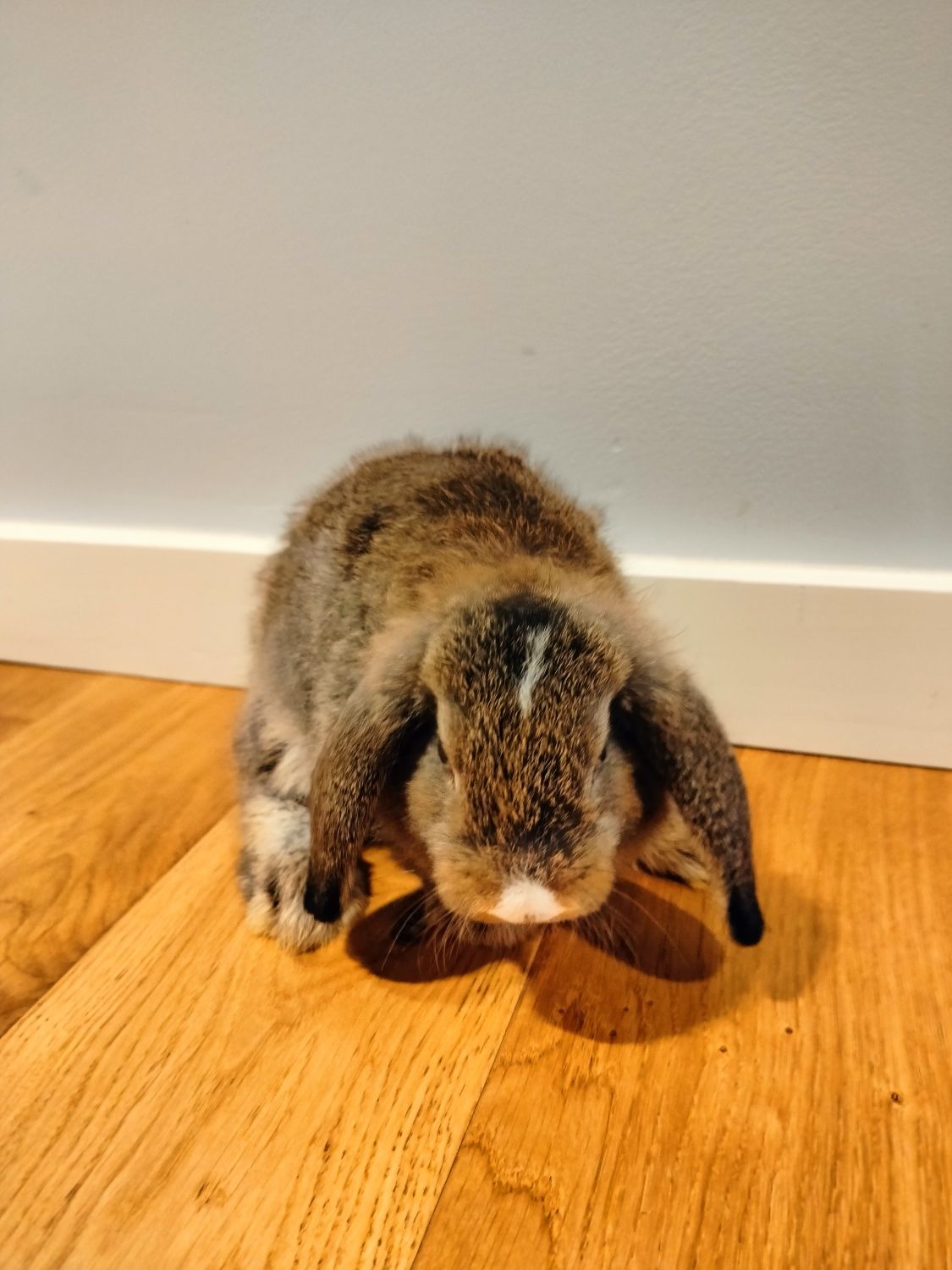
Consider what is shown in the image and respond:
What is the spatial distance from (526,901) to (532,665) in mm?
199

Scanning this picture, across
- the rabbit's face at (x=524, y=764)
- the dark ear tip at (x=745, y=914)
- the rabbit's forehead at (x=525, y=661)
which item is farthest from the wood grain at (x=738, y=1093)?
the rabbit's forehead at (x=525, y=661)

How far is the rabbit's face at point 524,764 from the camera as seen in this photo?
771 millimetres

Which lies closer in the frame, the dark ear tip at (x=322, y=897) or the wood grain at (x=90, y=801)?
the dark ear tip at (x=322, y=897)

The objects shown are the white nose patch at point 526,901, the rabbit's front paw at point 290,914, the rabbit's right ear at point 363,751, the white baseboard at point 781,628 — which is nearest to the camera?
the white nose patch at point 526,901

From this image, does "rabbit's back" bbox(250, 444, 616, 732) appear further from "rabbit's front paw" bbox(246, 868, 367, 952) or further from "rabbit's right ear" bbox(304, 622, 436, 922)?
"rabbit's front paw" bbox(246, 868, 367, 952)

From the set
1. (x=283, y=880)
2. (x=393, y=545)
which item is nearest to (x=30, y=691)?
(x=283, y=880)

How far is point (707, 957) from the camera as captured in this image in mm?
1039

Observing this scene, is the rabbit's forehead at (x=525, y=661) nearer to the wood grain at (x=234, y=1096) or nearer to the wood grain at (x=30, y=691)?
the wood grain at (x=234, y=1096)

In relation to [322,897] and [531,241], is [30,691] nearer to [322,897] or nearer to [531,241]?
[322,897]

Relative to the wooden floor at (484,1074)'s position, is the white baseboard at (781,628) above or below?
above

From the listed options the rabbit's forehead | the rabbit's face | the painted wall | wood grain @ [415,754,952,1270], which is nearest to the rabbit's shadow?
wood grain @ [415,754,952,1270]

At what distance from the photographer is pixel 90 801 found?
1.36 m

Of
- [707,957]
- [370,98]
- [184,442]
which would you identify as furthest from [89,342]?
[707,957]

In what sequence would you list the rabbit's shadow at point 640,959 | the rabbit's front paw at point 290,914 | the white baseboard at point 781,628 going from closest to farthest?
the rabbit's shadow at point 640,959 < the rabbit's front paw at point 290,914 < the white baseboard at point 781,628
